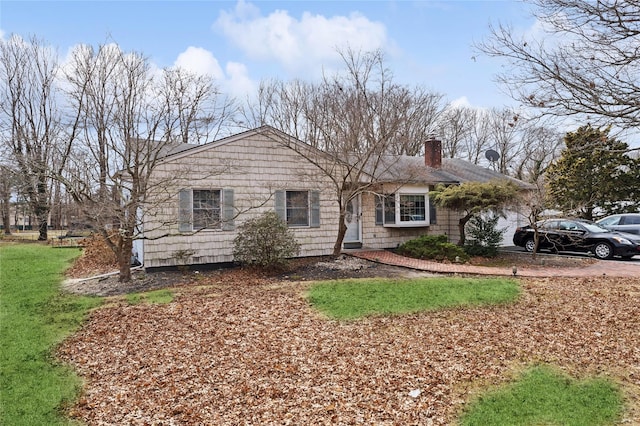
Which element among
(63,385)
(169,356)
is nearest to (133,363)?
(169,356)

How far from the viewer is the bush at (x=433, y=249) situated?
12.9 m

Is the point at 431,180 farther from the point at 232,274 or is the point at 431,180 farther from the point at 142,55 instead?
the point at 142,55

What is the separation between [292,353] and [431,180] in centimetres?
1148

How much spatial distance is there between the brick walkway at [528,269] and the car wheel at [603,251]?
0.71 m

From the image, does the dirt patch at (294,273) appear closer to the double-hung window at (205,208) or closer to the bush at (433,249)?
the bush at (433,249)

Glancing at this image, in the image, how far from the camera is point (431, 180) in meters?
15.7

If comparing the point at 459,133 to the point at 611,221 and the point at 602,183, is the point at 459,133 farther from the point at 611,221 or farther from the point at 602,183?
the point at 611,221

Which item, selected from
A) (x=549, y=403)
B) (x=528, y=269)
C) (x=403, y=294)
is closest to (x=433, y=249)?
(x=528, y=269)

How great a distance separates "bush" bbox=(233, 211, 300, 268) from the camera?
35.6 ft

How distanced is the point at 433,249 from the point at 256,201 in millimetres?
5787

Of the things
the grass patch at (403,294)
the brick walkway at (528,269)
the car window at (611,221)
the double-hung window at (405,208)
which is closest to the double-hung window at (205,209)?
the grass patch at (403,294)

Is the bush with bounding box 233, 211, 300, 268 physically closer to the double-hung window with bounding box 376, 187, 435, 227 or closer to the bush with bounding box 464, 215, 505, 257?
the double-hung window with bounding box 376, 187, 435, 227

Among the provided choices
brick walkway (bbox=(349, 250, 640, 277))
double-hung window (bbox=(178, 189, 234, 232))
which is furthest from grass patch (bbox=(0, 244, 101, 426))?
brick walkway (bbox=(349, 250, 640, 277))

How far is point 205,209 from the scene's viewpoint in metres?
11.6
